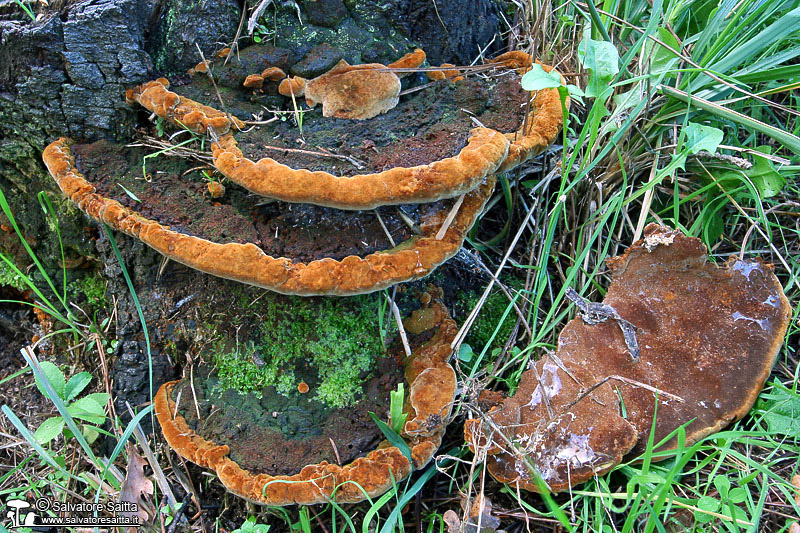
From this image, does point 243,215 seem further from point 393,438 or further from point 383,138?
point 393,438

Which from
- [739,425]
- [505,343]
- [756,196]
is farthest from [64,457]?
[756,196]

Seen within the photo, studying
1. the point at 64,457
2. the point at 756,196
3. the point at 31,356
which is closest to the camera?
the point at 31,356

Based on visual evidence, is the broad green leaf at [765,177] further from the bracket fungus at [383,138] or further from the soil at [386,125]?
the soil at [386,125]

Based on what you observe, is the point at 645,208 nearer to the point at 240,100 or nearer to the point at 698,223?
the point at 698,223

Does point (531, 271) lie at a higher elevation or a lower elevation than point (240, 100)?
lower

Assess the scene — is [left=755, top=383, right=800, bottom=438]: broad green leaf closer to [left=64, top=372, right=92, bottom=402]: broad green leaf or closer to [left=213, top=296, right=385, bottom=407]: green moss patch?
[left=213, top=296, right=385, bottom=407]: green moss patch
